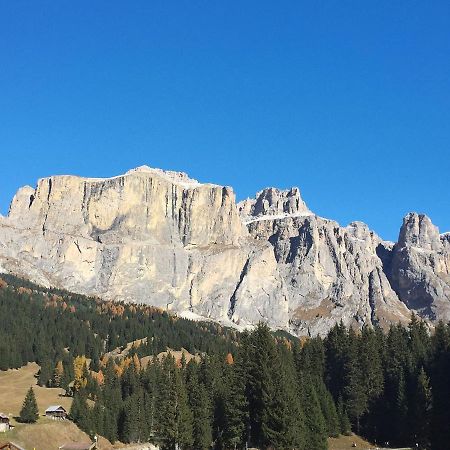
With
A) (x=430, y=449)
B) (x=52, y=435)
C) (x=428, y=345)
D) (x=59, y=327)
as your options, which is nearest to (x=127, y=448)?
(x=52, y=435)

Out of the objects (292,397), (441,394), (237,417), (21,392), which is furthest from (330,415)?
(21,392)

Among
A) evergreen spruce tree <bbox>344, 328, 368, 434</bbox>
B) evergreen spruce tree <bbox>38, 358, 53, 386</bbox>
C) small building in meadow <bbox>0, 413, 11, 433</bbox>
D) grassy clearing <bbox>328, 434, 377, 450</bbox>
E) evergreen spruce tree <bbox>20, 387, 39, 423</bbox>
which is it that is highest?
evergreen spruce tree <bbox>38, 358, 53, 386</bbox>

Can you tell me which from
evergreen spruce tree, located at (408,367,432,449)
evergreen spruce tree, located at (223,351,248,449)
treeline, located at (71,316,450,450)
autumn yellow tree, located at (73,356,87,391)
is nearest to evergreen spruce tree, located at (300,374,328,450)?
treeline, located at (71,316,450,450)

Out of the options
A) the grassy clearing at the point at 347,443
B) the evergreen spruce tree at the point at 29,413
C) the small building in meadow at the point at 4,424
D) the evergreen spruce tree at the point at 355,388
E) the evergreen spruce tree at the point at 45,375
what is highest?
the evergreen spruce tree at the point at 45,375

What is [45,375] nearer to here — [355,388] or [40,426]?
[40,426]

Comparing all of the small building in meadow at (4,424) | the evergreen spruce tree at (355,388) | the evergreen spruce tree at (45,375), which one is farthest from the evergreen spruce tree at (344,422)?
the evergreen spruce tree at (45,375)

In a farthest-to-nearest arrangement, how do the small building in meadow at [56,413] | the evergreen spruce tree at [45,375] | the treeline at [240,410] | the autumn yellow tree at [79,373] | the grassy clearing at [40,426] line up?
the evergreen spruce tree at [45,375] < the autumn yellow tree at [79,373] < the small building in meadow at [56,413] < the grassy clearing at [40,426] < the treeline at [240,410]

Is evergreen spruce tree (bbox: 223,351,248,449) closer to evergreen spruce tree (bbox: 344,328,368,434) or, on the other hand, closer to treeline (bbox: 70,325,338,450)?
treeline (bbox: 70,325,338,450)

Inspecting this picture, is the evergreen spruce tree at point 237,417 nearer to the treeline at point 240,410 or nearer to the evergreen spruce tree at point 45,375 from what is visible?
the treeline at point 240,410

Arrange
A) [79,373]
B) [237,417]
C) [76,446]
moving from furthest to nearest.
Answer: [79,373] < [76,446] < [237,417]

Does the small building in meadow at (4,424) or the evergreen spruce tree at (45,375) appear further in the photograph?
the evergreen spruce tree at (45,375)

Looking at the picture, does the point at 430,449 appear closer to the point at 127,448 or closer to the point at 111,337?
the point at 127,448

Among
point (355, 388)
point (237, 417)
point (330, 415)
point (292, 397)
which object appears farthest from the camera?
point (355, 388)

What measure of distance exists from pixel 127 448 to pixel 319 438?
128 ft
